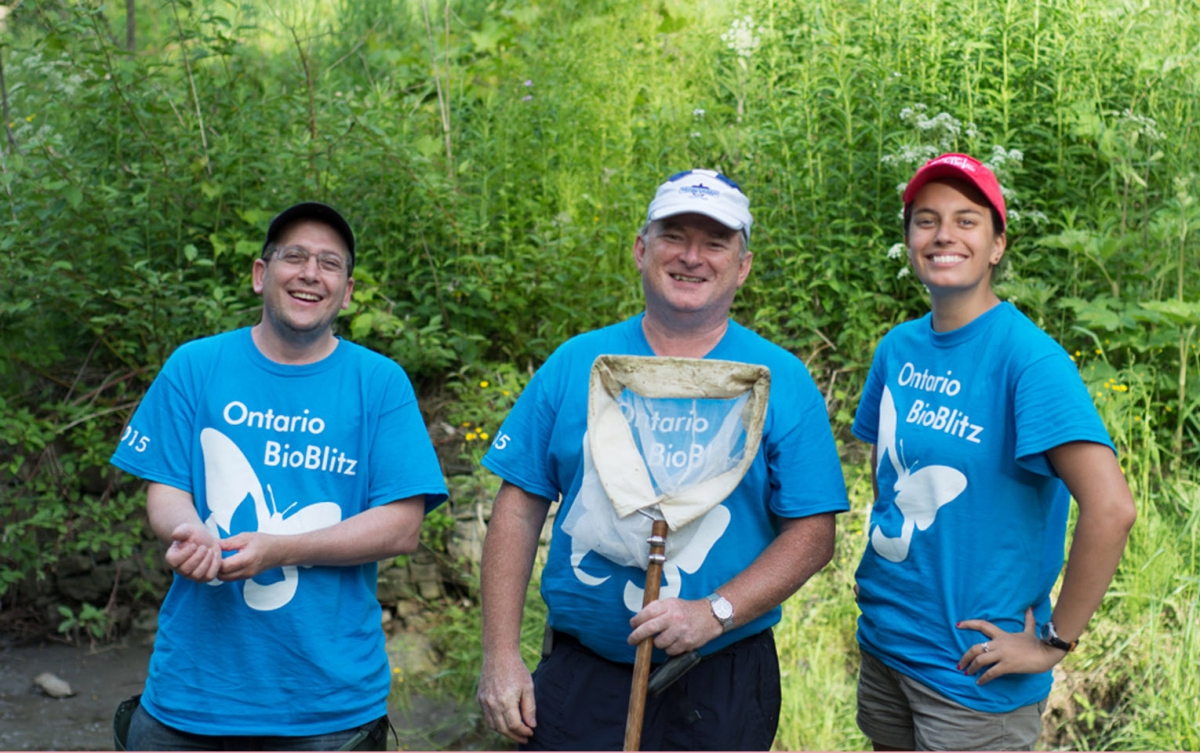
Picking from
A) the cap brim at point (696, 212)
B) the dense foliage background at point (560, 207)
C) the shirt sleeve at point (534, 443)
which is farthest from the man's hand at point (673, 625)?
the dense foliage background at point (560, 207)

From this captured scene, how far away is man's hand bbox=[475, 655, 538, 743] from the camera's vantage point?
2.35 meters

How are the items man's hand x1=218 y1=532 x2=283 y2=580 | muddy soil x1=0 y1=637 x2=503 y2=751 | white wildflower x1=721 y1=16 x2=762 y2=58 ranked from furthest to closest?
white wildflower x1=721 y1=16 x2=762 y2=58 < muddy soil x1=0 y1=637 x2=503 y2=751 < man's hand x1=218 y1=532 x2=283 y2=580

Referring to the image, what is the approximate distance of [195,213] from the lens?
5129 millimetres

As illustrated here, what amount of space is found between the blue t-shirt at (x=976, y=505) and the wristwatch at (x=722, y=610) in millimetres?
453

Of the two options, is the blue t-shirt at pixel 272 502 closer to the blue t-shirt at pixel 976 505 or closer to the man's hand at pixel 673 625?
the man's hand at pixel 673 625

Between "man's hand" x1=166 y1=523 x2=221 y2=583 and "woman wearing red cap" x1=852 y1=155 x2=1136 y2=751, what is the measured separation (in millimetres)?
1478

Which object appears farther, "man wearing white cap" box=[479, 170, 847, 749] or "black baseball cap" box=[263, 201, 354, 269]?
"black baseball cap" box=[263, 201, 354, 269]

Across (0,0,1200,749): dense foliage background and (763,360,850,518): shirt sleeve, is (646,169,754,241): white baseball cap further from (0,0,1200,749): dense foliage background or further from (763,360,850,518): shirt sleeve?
(0,0,1200,749): dense foliage background

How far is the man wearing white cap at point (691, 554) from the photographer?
7.70 feet

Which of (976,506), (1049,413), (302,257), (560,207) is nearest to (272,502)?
(302,257)

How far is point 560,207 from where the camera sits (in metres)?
5.61

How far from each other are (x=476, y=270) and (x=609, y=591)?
3176 mm

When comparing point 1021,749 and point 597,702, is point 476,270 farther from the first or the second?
point 1021,749

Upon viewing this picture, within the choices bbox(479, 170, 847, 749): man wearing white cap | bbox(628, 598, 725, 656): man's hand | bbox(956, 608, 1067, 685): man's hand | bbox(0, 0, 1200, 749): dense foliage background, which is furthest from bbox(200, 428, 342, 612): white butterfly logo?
bbox(0, 0, 1200, 749): dense foliage background
